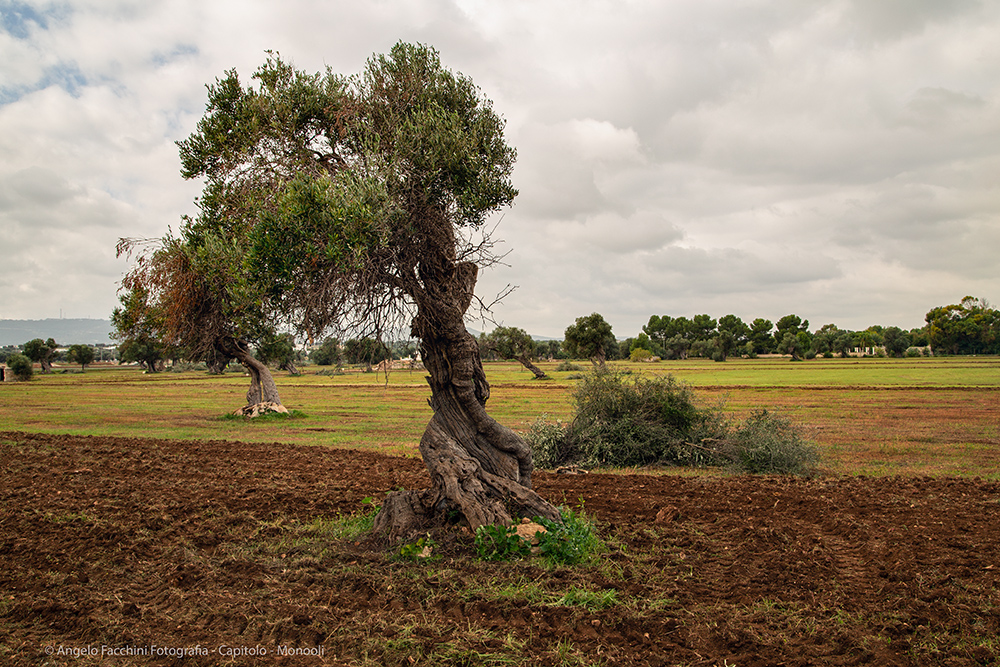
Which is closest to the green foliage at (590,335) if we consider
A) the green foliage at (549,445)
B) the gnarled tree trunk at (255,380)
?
the gnarled tree trunk at (255,380)

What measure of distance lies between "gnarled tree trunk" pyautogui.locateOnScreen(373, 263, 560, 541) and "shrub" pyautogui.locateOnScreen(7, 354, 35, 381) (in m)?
99.4

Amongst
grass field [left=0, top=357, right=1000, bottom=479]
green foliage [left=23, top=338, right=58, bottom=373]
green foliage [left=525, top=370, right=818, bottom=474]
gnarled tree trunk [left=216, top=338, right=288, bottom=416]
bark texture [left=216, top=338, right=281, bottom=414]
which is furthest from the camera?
green foliage [left=23, top=338, right=58, bottom=373]

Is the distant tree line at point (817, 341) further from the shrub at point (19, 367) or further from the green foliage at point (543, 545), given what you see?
the green foliage at point (543, 545)

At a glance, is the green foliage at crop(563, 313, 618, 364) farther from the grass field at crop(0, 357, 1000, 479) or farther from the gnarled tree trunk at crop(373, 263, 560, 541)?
the gnarled tree trunk at crop(373, 263, 560, 541)

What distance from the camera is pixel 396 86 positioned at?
9805 millimetres

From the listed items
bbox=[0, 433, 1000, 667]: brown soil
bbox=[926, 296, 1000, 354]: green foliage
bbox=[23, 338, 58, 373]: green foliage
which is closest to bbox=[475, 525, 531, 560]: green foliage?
bbox=[0, 433, 1000, 667]: brown soil

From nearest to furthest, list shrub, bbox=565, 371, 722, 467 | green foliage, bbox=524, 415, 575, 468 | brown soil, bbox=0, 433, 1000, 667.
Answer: brown soil, bbox=0, 433, 1000, 667
shrub, bbox=565, 371, 722, 467
green foliage, bbox=524, 415, 575, 468

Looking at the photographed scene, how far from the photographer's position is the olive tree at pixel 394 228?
796 cm

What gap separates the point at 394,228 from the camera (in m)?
8.53

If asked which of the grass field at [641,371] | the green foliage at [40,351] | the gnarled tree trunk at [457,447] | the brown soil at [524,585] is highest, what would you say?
the green foliage at [40,351]

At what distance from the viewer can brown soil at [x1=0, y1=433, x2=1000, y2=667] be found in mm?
5820

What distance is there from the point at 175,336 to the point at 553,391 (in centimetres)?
3041

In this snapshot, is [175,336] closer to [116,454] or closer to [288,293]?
[116,454]

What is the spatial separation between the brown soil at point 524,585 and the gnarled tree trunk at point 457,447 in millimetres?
518
